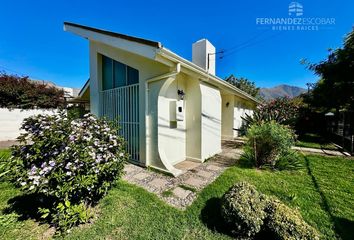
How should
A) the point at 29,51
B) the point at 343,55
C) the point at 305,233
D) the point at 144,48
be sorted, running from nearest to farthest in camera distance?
the point at 305,233, the point at 144,48, the point at 343,55, the point at 29,51

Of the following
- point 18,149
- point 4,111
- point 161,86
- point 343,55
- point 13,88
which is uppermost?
point 343,55

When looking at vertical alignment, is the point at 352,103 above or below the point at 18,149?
above

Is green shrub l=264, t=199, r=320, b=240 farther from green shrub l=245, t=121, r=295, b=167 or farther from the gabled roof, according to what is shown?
the gabled roof

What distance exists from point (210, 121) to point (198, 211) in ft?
13.2

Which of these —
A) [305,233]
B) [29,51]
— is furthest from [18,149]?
[29,51]

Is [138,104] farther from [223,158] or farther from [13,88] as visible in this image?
[13,88]

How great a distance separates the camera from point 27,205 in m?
3.33

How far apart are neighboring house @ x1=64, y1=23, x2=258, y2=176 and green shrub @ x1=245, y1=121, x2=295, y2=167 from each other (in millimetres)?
1783

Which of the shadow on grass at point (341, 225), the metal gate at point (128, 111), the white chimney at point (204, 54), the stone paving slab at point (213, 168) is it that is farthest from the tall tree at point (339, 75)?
the metal gate at point (128, 111)

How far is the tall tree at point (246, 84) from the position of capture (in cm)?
3218

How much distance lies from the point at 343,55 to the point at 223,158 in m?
9.08

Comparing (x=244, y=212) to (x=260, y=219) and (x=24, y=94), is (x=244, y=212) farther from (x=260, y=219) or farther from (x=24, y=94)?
(x=24, y=94)

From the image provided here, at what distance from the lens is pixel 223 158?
6.65 metres

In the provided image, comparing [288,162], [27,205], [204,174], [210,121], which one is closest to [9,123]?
[27,205]
